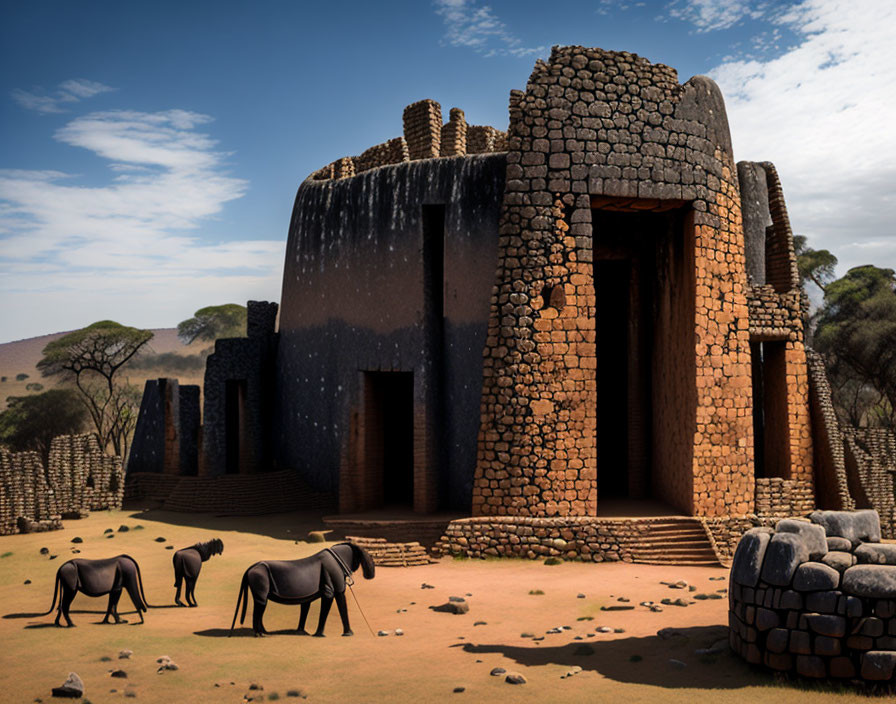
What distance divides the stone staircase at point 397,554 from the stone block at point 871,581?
7.53 meters

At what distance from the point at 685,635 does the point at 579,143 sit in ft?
27.4

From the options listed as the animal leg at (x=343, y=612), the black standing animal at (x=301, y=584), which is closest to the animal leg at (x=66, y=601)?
the black standing animal at (x=301, y=584)

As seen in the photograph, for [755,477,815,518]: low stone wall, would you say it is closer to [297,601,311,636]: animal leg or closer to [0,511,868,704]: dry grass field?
[0,511,868,704]: dry grass field

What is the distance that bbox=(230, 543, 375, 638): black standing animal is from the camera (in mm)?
8188

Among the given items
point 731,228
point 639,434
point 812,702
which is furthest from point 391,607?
point 731,228

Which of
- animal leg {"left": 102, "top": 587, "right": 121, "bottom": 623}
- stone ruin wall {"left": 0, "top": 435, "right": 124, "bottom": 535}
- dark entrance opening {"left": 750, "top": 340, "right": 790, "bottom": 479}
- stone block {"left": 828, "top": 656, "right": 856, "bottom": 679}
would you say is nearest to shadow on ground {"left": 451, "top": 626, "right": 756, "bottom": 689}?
stone block {"left": 828, "top": 656, "right": 856, "bottom": 679}

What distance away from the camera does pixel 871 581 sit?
6391mm

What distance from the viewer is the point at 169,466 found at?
2012 cm

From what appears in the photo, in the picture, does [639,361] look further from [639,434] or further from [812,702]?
[812,702]

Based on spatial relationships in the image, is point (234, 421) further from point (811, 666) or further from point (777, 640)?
point (811, 666)

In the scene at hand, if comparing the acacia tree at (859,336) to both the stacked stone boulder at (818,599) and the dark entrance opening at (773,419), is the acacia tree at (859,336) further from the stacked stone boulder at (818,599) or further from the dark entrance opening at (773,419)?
the stacked stone boulder at (818,599)

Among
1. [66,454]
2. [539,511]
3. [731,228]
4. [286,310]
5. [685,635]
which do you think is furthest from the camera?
[286,310]

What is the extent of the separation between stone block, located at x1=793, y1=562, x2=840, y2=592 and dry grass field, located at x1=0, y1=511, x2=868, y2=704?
0.76 metres

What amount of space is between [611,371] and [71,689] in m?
13.8
